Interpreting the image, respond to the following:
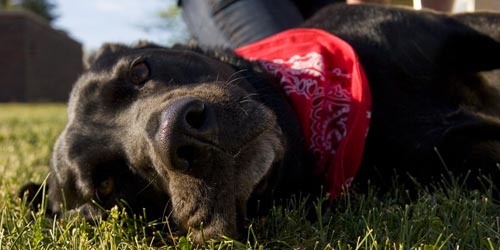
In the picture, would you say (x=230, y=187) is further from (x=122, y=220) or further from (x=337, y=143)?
(x=337, y=143)

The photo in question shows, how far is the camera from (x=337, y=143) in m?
2.52

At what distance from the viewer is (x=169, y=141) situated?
1662 millimetres

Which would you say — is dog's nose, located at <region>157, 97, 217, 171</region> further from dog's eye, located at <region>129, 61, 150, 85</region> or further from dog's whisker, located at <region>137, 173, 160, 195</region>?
dog's eye, located at <region>129, 61, 150, 85</region>

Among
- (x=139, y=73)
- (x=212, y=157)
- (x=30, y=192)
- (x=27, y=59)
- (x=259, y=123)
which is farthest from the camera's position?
(x=27, y=59)

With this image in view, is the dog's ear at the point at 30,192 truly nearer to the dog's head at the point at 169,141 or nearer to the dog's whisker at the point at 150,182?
the dog's head at the point at 169,141

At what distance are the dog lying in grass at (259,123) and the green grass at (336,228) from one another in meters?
0.10

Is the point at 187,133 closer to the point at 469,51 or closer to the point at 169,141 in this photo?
the point at 169,141

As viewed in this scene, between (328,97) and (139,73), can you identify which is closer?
(139,73)

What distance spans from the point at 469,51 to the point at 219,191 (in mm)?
1500

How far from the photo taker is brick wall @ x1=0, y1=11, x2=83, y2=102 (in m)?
21.7

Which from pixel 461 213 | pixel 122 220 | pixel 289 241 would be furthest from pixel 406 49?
pixel 122 220

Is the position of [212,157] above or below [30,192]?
above

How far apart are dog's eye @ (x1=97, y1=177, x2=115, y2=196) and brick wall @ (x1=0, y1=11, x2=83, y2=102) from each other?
2033 cm

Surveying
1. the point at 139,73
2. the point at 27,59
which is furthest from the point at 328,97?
the point at 27,59
